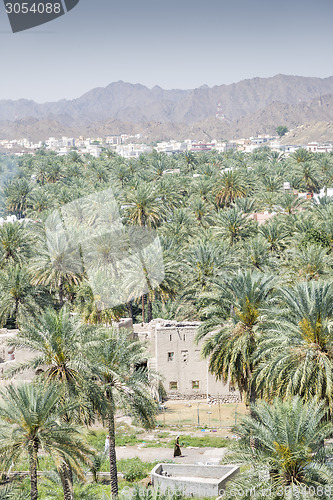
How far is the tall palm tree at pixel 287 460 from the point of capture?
46.6 ft

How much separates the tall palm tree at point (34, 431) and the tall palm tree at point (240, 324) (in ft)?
23.5

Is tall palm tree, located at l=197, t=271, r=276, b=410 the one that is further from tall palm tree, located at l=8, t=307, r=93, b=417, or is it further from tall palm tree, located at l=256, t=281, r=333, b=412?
tall palm tree, located at l=8, t=307, r=93, b=417

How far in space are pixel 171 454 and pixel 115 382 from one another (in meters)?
6.16

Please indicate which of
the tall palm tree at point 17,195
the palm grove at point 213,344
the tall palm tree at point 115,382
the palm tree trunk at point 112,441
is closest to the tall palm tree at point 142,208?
the palm grove at point 213,344

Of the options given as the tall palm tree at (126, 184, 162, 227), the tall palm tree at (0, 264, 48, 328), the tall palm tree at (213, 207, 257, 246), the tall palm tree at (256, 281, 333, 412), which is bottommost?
the tall palm tree at (256, 281, 333, 412)

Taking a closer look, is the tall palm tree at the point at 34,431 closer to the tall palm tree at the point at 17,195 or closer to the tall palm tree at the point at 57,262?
the tall palm tree at the point at 57,262

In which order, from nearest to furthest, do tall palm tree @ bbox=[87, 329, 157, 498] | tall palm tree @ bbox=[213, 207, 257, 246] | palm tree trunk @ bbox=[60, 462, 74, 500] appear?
palm tree trunk @ bbox=[60, 462, 74, 500] → tall palm tree @ bbox=[87, 329, 157, 498] → tall palm tree @ bbox=[213, 207, 257, 246]

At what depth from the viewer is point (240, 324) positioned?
23016mm

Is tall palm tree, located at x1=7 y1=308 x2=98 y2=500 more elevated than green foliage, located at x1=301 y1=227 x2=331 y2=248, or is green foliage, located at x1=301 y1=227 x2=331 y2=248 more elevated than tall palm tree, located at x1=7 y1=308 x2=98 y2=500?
green foliage, located at x1=301 y1=227 x2=331 y2=248

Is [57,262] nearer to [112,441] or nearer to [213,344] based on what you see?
[213,344]

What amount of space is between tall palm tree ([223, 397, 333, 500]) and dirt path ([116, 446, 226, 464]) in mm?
9231

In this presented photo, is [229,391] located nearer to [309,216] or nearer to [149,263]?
[149,263]

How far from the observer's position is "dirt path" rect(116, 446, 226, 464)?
2453cm

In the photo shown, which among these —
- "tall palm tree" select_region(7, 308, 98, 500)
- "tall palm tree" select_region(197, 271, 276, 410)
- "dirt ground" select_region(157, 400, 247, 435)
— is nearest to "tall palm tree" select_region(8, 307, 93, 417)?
"tall palm tree" select_region(7, 308, 98, 500)
